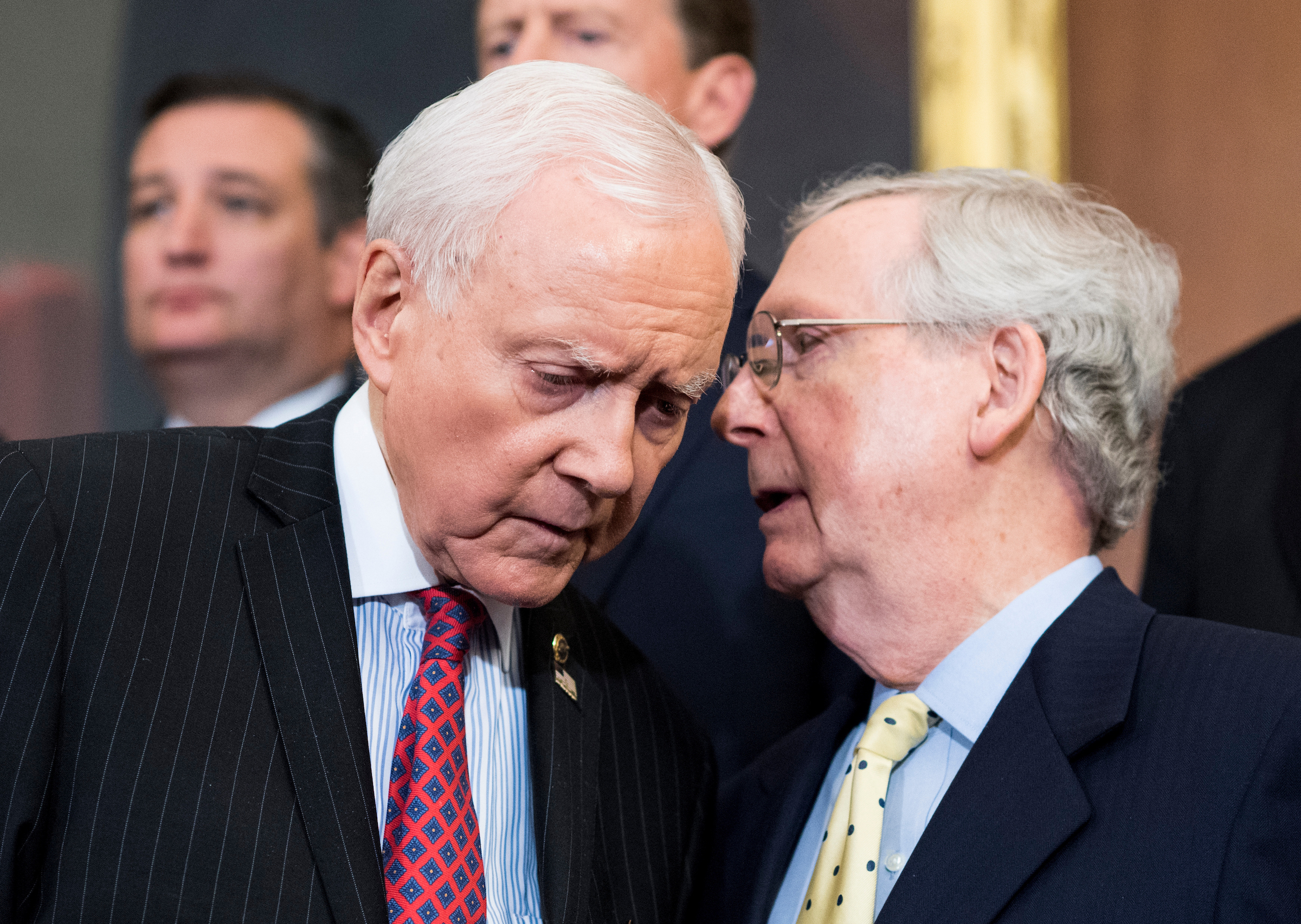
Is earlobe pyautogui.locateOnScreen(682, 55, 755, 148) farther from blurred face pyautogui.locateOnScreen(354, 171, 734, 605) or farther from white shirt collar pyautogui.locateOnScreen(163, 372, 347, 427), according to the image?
blurred face pyautogui.locateOnScreen(354, 171, 734, 605)

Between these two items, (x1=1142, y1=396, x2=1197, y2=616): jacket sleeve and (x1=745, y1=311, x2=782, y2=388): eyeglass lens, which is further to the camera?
(x1=1142, y1=396, x2=1197, y2=616): jacket sleeve

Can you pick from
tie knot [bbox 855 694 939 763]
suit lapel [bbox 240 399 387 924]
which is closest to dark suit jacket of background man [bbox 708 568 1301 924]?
tie knot [bbox 855 694 939 763]

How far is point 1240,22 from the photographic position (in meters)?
3.29

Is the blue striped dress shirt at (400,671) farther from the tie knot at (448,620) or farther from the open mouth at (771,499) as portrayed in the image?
the open mouth at (771,499)

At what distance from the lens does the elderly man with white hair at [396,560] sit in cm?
123

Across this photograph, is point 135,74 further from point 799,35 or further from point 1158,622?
point 1158,622

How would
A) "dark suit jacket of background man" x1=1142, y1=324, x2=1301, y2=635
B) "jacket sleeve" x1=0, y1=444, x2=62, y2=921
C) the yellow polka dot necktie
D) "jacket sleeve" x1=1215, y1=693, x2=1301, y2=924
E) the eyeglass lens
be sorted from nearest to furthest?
"jacket sleeve" x1=0, y1=444, x2=62, y2=921
"jacket sleeve" x1=1215, y1=693, x2=1301, y2=924
the yellow polka dot necktie
the eyeglass lens
"dark suit jacket of background man" x1=1142, y1=324, x2=1301, y2=635

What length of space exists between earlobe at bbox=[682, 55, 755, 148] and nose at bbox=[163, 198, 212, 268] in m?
1.04

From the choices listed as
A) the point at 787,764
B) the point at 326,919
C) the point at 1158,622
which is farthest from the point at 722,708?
the point at 326,919

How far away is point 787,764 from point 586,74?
116 cm

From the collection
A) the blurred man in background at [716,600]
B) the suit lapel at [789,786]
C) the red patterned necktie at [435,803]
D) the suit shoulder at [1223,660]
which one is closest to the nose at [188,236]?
the blurred man in background at [716,600]

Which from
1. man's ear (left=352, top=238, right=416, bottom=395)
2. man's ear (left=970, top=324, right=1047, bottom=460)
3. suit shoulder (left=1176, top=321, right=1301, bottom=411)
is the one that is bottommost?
suit shoulder (left=1176, top=321, right=1301, bottom=411)

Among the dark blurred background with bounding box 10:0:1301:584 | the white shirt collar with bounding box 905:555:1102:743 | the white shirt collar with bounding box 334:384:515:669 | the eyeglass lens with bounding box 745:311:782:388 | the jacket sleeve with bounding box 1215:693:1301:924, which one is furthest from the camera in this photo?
the dark blurred background with bounding box 10:0:1301:584

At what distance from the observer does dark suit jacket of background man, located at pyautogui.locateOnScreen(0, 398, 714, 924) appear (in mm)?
1199
